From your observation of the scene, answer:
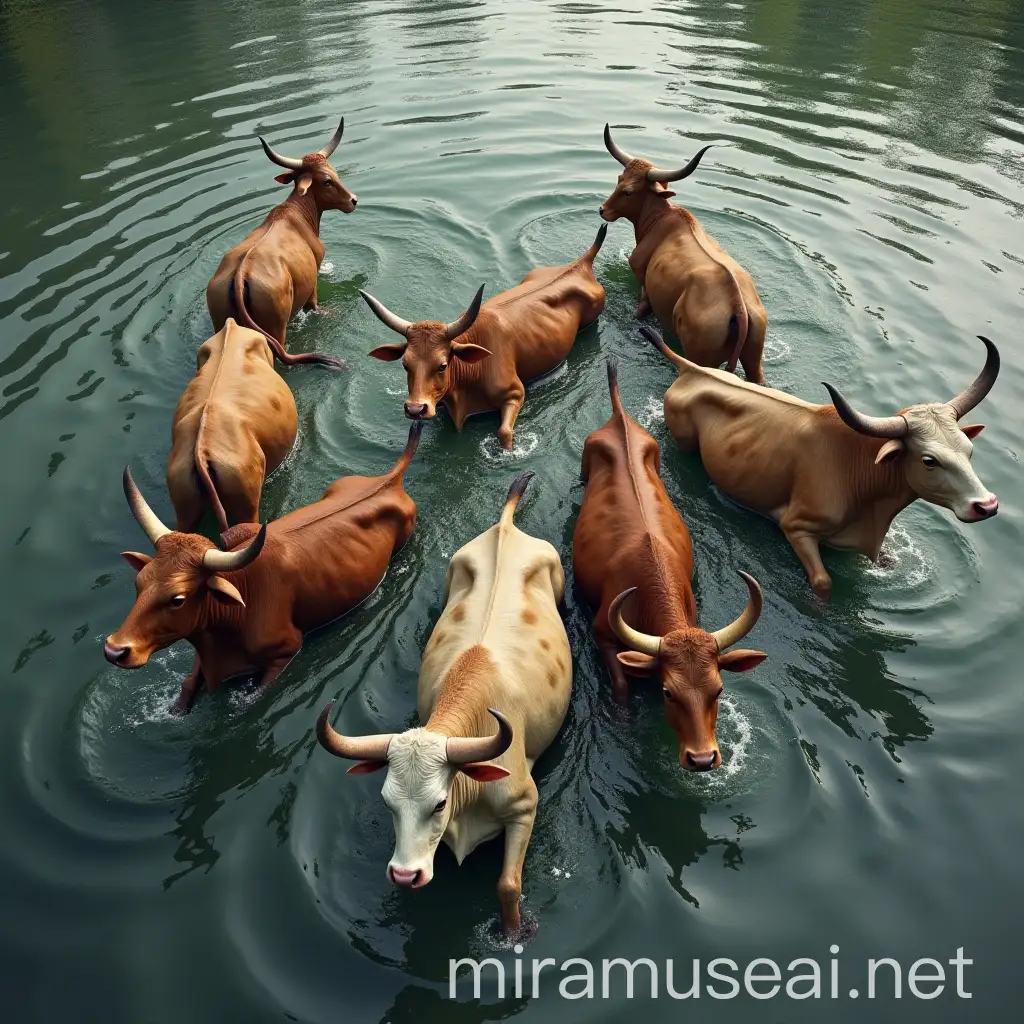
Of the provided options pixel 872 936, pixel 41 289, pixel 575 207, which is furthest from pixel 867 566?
pixel 41 289

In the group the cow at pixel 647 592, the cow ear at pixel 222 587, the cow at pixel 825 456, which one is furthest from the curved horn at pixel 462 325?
the cow ear at pixel 222 587

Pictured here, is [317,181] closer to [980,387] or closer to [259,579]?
[259,579]

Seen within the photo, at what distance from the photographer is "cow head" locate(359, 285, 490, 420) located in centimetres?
959

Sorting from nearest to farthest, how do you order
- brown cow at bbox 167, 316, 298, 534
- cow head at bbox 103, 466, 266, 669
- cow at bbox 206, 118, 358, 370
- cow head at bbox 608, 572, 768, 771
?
cow head at bbox 608, 572, 768, 771
cow head at bbox 103, 466, 266, 669
brown cow at bbox 167, 316, 298, 534
cow at bbox 206, 118, 358, 370

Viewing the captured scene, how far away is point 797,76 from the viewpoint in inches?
747

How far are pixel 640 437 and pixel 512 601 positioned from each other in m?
2.40

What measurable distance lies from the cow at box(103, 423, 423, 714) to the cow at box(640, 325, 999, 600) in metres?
2.89

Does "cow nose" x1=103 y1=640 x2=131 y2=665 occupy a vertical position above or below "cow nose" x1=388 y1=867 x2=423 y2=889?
above

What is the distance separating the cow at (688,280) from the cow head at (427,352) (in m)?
2.48

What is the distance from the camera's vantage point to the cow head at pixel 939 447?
748cm

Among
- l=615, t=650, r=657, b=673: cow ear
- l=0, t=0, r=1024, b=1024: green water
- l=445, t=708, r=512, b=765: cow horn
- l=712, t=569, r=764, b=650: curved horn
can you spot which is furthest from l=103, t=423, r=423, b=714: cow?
l=712, t=569, r=764, b=650: curved horn

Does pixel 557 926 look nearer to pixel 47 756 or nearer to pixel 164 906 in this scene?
pixel 164 906

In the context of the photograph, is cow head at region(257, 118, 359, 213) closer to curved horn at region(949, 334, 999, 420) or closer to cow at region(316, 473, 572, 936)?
cow at region(316, 473, 572, 936)

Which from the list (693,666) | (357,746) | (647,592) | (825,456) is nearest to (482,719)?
(357,746)
